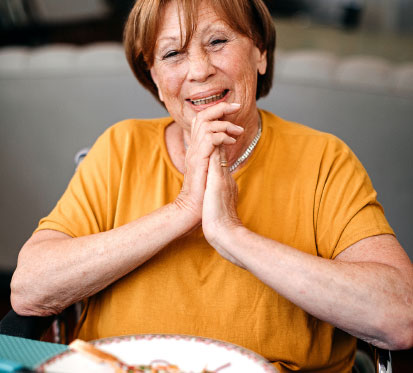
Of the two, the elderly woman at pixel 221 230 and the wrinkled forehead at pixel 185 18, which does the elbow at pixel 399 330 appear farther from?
the wrinkled forehead at pixel 185 18

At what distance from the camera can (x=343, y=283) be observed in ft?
3.85

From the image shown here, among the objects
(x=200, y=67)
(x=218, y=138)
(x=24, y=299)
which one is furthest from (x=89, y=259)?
(x=200, y=67)

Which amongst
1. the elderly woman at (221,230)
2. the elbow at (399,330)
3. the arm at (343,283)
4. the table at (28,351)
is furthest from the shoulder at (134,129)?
the elbow at (399,330)

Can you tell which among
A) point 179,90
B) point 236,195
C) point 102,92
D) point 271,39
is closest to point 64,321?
point 236,195

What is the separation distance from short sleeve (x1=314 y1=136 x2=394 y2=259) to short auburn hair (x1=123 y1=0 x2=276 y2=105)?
1.25 ft

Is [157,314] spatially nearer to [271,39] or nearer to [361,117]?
[271,39]

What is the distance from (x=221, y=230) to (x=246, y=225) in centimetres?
20

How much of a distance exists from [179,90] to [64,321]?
700mm

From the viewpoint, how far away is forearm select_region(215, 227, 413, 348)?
116cm

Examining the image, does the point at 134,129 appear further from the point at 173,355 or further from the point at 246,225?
the point at 173,355

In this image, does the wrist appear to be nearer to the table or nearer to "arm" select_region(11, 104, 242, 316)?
"arm" select_region(11, 104, 242, 316)

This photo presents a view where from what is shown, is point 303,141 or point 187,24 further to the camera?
point 303,141

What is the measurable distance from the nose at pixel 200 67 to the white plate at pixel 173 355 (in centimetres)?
71

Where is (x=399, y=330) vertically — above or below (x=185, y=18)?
below
